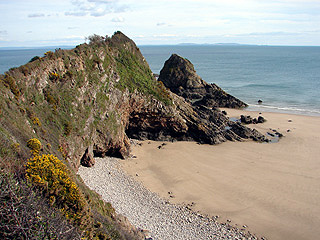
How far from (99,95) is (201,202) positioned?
1518 centimetres

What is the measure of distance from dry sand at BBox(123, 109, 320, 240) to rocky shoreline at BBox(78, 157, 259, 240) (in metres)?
1.17

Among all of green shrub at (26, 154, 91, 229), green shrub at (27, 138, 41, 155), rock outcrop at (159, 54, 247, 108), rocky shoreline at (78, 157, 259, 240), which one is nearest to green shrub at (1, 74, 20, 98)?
green shrub at (27, 138, 41, 155)

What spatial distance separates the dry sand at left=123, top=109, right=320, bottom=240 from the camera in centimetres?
2133

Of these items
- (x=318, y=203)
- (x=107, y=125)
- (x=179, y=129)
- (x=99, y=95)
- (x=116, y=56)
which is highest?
(x=116, y=56)

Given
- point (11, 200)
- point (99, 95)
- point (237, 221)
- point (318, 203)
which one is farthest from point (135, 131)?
point (11, 200)

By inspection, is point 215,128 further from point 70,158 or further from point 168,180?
point 70,158

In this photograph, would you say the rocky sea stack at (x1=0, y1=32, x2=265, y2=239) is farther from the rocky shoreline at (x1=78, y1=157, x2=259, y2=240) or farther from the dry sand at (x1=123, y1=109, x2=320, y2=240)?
the dry sand at (x1=123, y1=109, x2=320, y2=240)

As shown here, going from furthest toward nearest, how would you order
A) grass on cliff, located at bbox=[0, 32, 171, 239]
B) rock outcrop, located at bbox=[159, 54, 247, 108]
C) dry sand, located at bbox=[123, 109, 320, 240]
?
rock outcrop, located at bbox=[159, 54, 247, 108] → dry sand, located at bbox=[123, 109, 320, 240] → grass on cliff, located at bbox=[0, 32, 171, 239]

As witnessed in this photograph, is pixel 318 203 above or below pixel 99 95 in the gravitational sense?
below

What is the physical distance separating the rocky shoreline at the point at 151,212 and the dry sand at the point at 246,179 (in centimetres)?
117

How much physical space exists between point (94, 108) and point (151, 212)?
12.4 meters

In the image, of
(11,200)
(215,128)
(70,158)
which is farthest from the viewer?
(215,128)

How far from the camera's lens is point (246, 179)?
2720cm

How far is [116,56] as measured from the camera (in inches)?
1409
